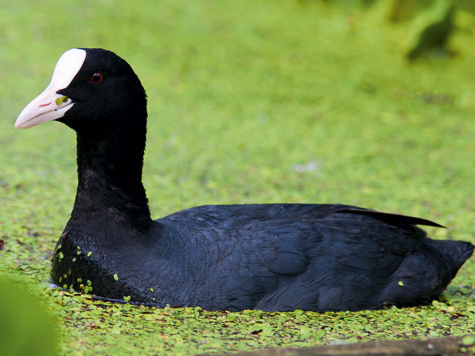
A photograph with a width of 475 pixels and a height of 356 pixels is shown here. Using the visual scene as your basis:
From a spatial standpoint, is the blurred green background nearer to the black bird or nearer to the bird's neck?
the black bird

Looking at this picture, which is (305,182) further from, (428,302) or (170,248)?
(170,248)

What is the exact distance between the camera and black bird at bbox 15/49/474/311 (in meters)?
2.87

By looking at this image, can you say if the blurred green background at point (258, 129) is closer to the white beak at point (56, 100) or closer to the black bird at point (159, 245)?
the black bird at point (159, 245)

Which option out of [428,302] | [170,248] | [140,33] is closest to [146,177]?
[170,248]

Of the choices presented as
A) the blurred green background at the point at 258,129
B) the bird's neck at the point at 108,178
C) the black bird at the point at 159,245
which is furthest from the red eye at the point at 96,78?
the blurred green background at the point at 258,129

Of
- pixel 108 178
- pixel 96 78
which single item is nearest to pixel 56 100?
pixel 96 78

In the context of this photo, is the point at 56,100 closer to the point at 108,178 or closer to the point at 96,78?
the point at 96,78

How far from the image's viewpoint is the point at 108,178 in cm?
299

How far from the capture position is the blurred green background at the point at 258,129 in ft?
9.32

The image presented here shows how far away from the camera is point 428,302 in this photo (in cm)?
325

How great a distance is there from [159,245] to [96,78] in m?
0.74

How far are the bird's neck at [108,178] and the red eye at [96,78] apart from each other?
21cm

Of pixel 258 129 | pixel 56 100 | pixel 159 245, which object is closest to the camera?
pixel 56 100

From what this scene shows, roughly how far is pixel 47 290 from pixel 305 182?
249cm
